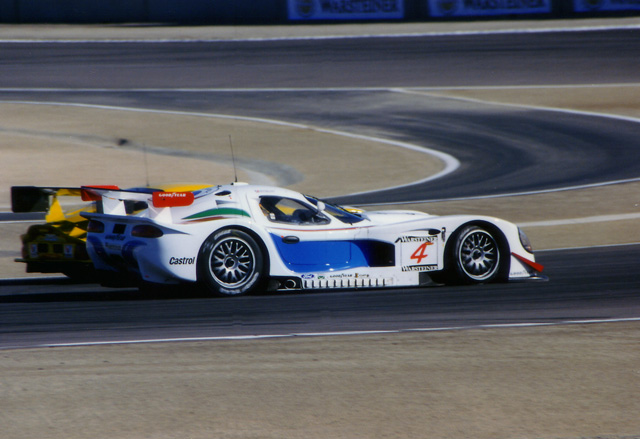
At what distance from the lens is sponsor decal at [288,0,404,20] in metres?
40.8

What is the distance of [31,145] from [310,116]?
7.35m

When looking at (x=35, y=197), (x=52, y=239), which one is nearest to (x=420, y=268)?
(x=52, y=239)

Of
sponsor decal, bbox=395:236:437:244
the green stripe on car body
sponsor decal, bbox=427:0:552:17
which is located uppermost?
sponsor decal, bbox=427:0:552:17

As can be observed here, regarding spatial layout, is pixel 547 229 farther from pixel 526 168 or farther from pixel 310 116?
pixel 310 116

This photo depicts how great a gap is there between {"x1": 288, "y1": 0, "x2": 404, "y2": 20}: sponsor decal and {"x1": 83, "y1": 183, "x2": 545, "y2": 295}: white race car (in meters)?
31.8

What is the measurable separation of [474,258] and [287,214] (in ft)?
6.61

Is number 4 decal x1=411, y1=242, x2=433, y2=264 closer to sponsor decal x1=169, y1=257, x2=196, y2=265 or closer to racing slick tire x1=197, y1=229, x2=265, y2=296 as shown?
racing slick tire x1=197, y1=229, x2=265, y2=296

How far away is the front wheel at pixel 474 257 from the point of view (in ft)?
32.3

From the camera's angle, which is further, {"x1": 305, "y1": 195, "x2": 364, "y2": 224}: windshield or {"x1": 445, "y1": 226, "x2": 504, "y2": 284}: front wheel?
{"x1": 445, "y1": 226, "x2": 504, "y2": 284}: front wheel

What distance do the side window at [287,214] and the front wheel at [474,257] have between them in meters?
1.40

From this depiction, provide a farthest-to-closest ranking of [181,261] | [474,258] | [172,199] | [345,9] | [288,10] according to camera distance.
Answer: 1. [288,10]
2. [345,9]
3. [474,258]
4. [172,199]
5. [181,261]

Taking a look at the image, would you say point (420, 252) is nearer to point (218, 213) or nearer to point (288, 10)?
point (218, 213)

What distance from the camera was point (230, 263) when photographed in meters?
9.36

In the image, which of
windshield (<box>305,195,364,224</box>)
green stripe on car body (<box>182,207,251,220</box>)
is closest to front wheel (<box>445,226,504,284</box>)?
windshield (<box>305,195,364,224</box>)
